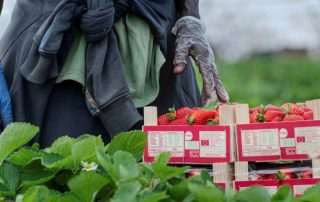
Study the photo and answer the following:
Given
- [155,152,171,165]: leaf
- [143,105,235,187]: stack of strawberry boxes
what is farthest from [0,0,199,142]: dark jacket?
[155,152,171,165]: leaf

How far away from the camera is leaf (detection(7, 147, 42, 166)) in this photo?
73.3 inches

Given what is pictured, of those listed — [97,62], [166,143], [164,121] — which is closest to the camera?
[166,143]

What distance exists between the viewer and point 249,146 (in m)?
2.54

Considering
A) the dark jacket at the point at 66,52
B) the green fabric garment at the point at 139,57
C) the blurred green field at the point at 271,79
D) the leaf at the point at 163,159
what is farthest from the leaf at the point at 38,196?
the blurred green field at the point at 271,79

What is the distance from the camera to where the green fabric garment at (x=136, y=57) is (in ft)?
10.4

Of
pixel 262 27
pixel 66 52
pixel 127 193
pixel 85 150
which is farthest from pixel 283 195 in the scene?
pixel 262 27

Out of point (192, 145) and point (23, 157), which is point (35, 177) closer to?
point (23, 157)

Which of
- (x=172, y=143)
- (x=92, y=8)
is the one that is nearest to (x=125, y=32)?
(x=92, y=8)

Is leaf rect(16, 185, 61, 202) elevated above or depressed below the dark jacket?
below

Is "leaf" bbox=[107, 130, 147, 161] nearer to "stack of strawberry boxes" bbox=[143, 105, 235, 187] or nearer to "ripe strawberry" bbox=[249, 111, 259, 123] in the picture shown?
"stack of strawberry boxes" bbox=[143, 105, 235, 187]

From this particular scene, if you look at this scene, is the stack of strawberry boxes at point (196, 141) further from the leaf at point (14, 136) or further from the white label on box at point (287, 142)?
the leaf at point (14, 136)

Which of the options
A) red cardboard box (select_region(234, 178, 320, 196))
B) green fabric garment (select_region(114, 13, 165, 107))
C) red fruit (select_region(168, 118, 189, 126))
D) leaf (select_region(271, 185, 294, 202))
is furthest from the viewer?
green fabric garment (select_region(114, 13, 165, 107))

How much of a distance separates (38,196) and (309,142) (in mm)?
1082

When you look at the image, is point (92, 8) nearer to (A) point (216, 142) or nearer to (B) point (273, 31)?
(A) point (216, 142)
